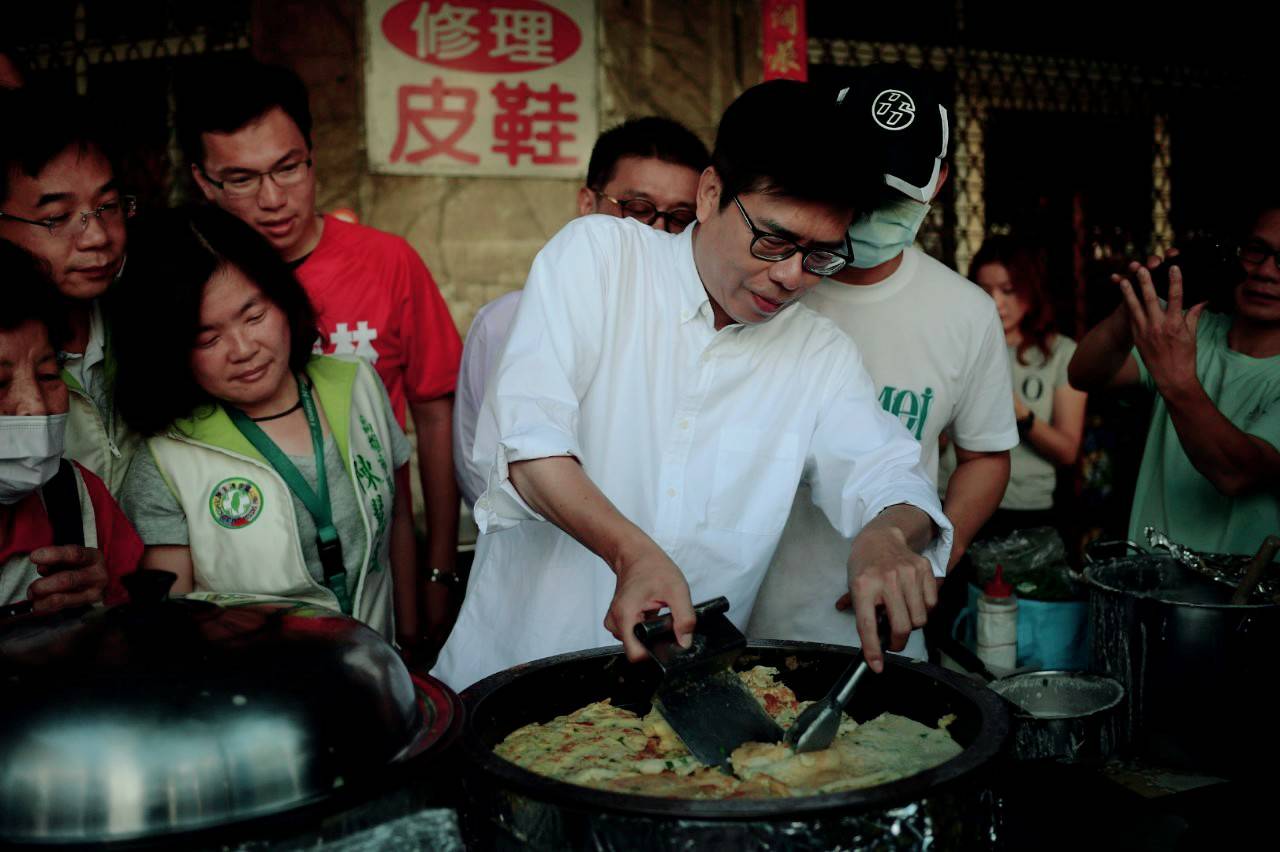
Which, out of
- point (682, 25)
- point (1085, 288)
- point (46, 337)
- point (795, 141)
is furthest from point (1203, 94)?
point (46, 337)

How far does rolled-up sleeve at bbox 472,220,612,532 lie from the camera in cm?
179

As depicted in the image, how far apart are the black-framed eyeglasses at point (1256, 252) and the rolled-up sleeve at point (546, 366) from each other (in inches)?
67.2

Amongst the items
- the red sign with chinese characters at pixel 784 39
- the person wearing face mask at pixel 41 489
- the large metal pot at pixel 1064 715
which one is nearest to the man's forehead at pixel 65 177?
the person wearing face mask at pixel 41 489

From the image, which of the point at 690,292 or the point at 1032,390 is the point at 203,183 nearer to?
the point at 690,292

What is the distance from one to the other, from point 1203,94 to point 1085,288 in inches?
55.9

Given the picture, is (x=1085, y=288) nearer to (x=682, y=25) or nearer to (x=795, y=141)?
(x=682, y=25)

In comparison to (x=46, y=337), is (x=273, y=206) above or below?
above

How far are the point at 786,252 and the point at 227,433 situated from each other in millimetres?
1234

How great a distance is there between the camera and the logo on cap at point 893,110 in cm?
217

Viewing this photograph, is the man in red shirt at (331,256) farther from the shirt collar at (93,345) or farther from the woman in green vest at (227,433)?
the shirt collar at (93,345)

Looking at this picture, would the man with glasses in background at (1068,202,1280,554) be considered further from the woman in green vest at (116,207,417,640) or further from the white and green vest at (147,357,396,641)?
the white and green vest at (147,357,396,641)

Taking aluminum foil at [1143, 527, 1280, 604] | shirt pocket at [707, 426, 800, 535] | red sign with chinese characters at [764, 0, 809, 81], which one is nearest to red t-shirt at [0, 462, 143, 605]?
shirt pocket at [707, 426, 800, 535]

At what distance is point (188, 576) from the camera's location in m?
2.21

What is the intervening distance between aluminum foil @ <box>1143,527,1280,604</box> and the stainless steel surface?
1.89m
